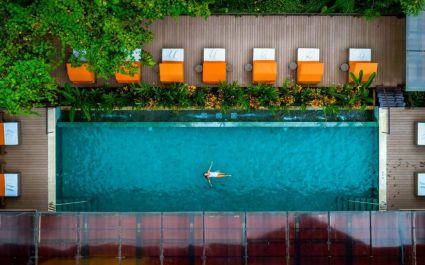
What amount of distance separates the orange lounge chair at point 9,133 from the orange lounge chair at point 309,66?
1235 cm

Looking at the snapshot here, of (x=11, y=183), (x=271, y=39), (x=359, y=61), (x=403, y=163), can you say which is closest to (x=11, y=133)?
(x=11, y=183)

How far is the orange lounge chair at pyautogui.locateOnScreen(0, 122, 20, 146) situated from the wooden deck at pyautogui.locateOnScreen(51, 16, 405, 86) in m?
5.94

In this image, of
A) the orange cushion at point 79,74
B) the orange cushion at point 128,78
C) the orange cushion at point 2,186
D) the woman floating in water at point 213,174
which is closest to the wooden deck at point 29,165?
the orange cushion at point 2,186

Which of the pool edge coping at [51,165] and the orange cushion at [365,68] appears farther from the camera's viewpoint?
the pool edge coping at [51,165]

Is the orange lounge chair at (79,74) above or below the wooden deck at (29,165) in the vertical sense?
above

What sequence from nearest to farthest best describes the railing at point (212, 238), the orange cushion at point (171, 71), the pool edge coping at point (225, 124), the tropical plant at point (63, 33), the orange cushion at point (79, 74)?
the tropical plant at point (63, 33), the railing at point (212, 238), the orange cushion at point (79, 74), the orange cushion at point (171, 71), the pool edge coping at point (225, 124)

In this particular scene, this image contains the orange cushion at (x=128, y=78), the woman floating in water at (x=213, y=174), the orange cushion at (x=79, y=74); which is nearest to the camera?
the orange cushion at (x=79, y=74)

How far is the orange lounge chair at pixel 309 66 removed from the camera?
20.3 m

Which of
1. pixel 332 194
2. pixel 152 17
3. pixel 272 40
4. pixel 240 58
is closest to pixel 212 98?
pixel 240 58

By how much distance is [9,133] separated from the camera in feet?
67.5

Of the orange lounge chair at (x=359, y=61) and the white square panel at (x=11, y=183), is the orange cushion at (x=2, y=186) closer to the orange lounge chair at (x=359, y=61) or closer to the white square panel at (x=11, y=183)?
the white square panel at (x=11, y=183)

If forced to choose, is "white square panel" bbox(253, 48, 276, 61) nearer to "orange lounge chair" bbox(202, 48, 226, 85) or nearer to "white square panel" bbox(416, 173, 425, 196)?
"orange lounge chair" bbox(202, 48, 226, 85)

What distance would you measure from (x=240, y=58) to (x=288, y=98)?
9.00ft

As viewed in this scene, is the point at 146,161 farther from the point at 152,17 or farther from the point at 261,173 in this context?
the point at 152,17
